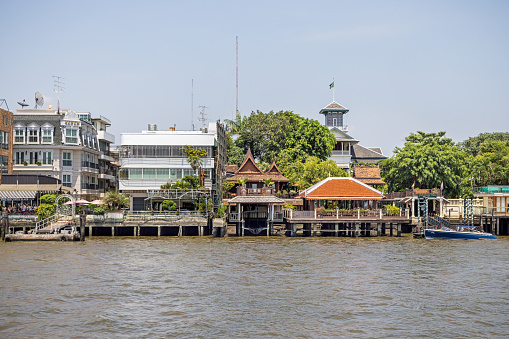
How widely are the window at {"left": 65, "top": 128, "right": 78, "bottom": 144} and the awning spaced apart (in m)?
12.7

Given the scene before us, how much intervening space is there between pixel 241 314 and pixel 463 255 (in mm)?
25333

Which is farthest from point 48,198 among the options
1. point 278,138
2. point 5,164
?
point 278,138

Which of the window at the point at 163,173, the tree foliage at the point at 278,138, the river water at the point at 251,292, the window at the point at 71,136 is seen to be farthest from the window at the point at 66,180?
the tree foliage at the point at 278,138

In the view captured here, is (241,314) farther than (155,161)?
No

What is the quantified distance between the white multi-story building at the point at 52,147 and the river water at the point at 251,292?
2639cm

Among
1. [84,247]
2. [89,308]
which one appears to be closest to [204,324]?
[89,308]

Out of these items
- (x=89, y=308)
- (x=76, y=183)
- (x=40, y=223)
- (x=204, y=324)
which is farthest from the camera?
(x=76, y=183)

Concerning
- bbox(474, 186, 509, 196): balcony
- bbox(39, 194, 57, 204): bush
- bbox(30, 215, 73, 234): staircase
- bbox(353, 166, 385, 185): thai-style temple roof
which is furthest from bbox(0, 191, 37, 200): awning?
bbox(474, 186, 509, 196): balcony

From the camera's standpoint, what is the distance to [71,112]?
7500cm

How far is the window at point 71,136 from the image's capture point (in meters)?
73.9

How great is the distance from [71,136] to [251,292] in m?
51.1

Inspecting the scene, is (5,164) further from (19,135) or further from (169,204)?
(169,204)

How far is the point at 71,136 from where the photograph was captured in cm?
7406

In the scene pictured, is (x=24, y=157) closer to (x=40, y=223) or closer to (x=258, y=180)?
(x=40, y=223)
